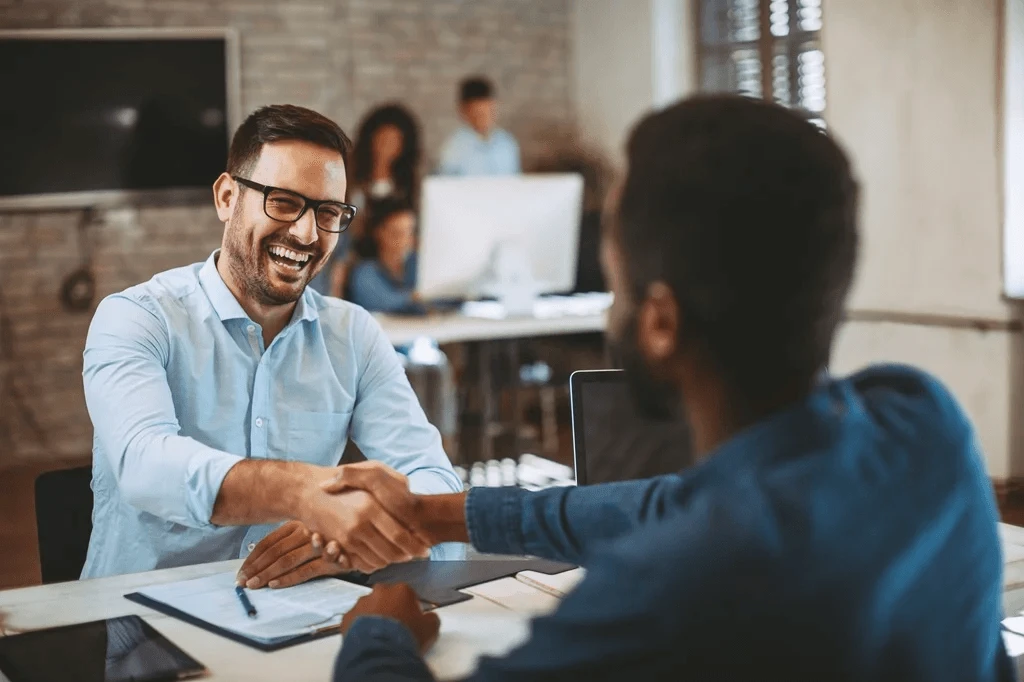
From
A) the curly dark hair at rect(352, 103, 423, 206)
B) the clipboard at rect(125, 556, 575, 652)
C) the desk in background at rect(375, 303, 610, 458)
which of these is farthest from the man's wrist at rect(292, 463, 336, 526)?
the curly dark hair at rect(352, 103, 423, 206)

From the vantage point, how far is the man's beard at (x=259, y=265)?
6.38ft

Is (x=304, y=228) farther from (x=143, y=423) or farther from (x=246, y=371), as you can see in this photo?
(x=143, y=423)

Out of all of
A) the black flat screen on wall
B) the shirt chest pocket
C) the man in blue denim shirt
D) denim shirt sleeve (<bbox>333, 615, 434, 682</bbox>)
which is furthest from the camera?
the black flat screen on wall

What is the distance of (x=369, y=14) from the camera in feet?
20.7

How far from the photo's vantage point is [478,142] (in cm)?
629

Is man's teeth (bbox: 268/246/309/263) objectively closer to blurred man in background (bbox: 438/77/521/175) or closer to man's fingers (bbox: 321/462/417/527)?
man's fingers (bbox: 321/462/417/527)

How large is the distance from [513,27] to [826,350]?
20.3ft

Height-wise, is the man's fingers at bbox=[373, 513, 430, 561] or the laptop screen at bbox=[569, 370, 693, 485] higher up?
the laptop screen at bbox=[569, 370, 693, 485]

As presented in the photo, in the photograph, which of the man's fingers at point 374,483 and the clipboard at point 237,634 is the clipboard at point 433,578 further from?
the man's fingers at point 374,483

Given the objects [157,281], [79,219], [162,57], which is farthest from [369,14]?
[157,281]

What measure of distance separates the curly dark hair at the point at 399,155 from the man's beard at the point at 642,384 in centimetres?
486

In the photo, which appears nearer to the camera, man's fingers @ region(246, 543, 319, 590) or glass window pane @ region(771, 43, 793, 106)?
man's fingers @ region(246, 543, 319, 590)

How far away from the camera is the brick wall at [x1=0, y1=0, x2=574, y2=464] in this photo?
18.4ft

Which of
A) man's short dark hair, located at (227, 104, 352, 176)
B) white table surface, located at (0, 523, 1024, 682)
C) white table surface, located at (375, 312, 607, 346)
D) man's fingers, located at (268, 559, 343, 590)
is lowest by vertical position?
white table surface, located at (0, 523, 1024, 682)
